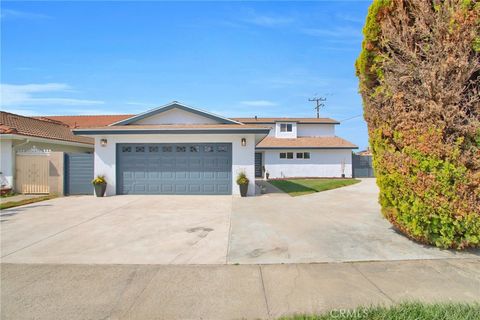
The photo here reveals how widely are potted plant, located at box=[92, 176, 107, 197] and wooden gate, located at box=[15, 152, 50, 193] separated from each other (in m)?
2.80

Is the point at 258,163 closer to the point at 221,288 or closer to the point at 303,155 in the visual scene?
the point at 303,155

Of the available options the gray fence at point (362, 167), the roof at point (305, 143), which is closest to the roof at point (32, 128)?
the roof at point (305, 143)

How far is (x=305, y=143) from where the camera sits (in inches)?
873

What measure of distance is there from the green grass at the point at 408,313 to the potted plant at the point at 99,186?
35.7ft

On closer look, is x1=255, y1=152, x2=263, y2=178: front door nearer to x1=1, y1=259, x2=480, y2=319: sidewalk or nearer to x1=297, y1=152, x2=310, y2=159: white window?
x1=297, y1=152, x2=310, y2=159: white window

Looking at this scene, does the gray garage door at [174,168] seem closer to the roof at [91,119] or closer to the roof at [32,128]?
the roof at [32,128]

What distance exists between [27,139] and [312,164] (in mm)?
19455

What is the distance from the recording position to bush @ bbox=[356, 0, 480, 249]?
4059 mm

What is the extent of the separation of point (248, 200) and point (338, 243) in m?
5.48

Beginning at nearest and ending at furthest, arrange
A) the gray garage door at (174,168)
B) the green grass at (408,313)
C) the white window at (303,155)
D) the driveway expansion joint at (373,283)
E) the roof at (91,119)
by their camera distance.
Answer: the green grass at (408,313) < the driveway expansion joint at (373,283) < the gray garage door at (174,168) < the white window at (303,155) < the roof at (91,119)

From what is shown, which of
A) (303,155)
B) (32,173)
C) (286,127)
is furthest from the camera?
Result: (286,127)

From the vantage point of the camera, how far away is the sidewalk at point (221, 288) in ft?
9.34

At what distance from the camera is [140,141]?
11.8 metres

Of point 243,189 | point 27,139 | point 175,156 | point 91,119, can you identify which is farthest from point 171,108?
point 91,119
